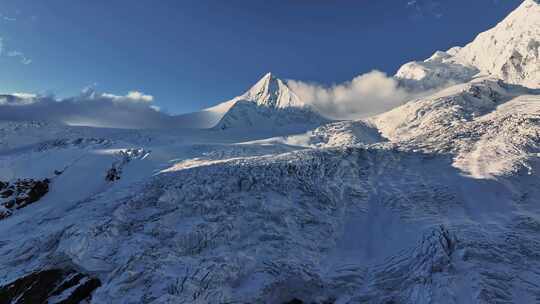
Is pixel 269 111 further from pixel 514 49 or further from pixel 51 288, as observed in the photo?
pixel 51 288

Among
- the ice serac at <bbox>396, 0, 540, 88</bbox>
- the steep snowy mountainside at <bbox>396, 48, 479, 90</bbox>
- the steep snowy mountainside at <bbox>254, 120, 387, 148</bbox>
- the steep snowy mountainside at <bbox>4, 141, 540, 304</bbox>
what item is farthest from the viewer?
the steep snowy mountainside at <bbox>396, 48, 479, 90</bbox>

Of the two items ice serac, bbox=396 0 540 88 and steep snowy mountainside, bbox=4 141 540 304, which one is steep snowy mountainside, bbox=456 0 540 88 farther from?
steep snowy mountainside, bbox=4 141 540 304

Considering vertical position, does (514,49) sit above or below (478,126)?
above

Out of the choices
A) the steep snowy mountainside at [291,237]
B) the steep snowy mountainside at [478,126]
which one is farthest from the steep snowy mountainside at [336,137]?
the steep snowy mountainside at [291,237]

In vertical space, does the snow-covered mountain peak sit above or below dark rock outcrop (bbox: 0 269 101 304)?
above

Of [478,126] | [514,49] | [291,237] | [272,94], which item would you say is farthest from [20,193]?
[514,49]

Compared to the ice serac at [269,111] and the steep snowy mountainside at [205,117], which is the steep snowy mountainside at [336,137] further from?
the steep snowy mountainside at [205,117]

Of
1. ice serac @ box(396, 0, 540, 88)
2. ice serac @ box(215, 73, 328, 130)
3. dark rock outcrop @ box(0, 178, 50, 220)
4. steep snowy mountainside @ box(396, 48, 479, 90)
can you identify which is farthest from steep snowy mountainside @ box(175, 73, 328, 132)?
dark rock outcrop @ box(0, 178, 50, 220)
